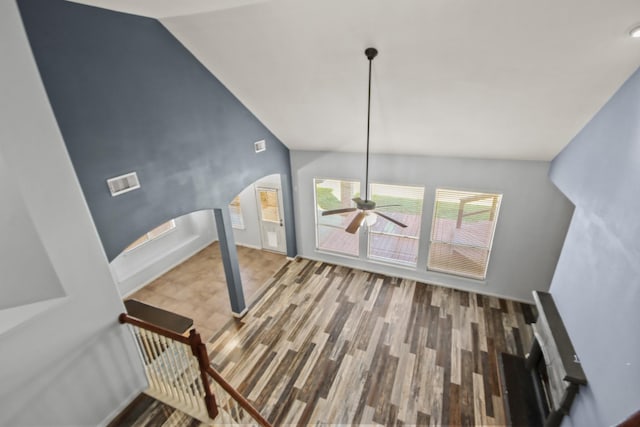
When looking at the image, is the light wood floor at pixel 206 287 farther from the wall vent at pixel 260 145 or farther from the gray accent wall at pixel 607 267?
the gray accent wall at pixel 607 267

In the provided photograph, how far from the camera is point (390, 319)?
5.36 metres

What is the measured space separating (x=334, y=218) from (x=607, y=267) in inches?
207

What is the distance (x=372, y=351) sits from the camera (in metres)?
4.70

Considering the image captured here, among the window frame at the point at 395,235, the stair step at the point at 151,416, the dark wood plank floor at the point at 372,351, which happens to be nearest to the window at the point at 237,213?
the dark wood plank floor at the point at 372,351

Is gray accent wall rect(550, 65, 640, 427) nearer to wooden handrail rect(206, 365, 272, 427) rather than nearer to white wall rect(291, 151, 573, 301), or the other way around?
white wall rect(291, 151, 573, 301)

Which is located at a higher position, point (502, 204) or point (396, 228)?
point (502, 204)

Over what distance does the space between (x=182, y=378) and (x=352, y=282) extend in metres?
4.05

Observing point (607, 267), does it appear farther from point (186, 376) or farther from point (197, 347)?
point (186, 376)

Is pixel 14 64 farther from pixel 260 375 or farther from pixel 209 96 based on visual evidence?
pixel 260 375

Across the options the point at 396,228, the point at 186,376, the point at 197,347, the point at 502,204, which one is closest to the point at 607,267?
the point at 502,204

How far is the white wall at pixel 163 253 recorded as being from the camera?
6152 millimetres

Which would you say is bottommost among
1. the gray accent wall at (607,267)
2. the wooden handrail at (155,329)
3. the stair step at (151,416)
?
the stair step at (151,416)

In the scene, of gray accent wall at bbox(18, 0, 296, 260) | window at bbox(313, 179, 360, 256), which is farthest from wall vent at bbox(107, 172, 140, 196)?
window at bbox(313, 179, 360, 256)

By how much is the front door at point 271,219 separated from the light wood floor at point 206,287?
290 millimetres
